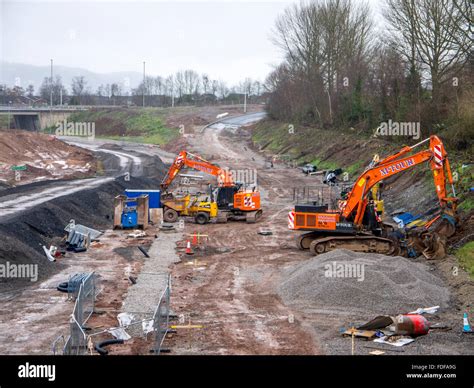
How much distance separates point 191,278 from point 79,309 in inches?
290

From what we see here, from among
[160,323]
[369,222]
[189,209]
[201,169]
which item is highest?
[201,169]

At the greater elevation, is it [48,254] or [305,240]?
[305,240]

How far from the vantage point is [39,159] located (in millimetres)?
60281

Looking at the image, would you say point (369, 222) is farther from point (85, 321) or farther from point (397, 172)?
point (85, 321)

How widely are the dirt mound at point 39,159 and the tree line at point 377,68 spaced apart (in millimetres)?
25190

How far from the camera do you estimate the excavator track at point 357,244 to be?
83.4ft

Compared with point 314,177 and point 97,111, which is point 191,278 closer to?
point 314,177

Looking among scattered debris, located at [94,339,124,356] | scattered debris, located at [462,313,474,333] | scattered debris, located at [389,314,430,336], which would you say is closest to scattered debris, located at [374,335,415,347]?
scattered debris, located at [389,314,430,336]

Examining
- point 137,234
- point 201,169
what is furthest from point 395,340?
point 201,169

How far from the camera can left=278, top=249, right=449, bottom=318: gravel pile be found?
1844 centimetres

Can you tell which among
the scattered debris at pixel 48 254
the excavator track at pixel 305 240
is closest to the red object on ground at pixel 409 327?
the excavator track at pixel 305 240

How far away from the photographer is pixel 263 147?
76438 millimetres

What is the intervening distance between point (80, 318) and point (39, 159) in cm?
4720
